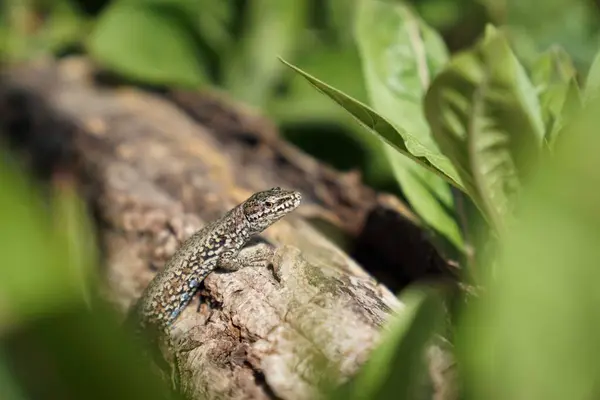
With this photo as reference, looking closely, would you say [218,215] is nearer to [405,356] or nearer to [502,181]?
[502,181]

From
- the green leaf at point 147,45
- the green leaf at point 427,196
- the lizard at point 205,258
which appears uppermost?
the green leaf at point 147,45

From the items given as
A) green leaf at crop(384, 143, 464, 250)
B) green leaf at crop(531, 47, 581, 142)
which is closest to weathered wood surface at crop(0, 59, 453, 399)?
green leaf at crop(384, 143, 464, 250)

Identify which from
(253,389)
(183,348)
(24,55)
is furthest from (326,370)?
(24,55)

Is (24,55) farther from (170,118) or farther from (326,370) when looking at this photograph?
(326,370)

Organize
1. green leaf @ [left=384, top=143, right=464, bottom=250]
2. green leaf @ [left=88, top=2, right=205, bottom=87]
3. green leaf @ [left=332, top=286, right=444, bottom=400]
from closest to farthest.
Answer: green leaf @ [left=332, top=286, right=444, bottom=400], green leaf @ [left=384, top=143, right=464, bottom=250], green leaf @ [left=88, top=2, right=205, bottom=87]

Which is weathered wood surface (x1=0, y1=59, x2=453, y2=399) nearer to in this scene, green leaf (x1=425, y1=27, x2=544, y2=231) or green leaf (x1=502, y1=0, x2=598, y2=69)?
green leaf (x1=425, y1=27, x2=544, y2=231)

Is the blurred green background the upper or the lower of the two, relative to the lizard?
upper

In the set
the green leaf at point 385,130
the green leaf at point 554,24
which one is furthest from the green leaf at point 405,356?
the green leaf at point 554,24

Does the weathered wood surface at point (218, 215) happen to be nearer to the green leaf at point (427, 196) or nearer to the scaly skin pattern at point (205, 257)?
the scaly skin pattern at point (205, 257)
